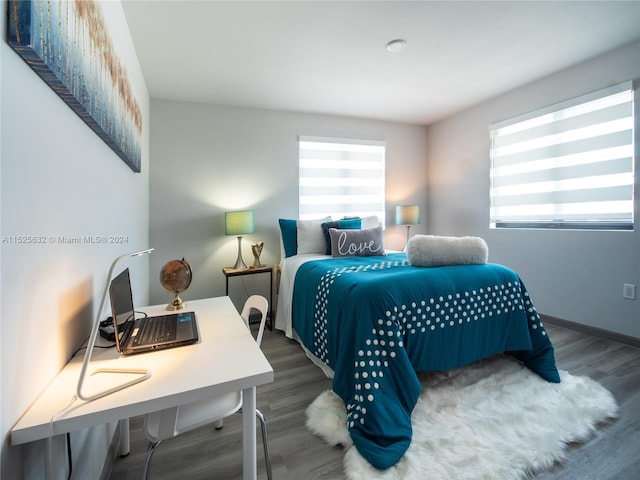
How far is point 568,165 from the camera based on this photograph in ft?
8.98

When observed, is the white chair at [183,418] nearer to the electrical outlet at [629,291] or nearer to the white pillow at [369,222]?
the white pillow at [369,222]

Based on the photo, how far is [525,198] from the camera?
3113mm

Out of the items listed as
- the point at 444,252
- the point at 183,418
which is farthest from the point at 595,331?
the point at 183,418

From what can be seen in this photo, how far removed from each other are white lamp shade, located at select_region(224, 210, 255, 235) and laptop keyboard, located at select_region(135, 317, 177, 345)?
176 centimetres

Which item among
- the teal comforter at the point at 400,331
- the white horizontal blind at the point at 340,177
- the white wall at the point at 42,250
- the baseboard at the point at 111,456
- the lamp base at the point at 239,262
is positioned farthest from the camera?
the white horizontal blind at the point at 340,177

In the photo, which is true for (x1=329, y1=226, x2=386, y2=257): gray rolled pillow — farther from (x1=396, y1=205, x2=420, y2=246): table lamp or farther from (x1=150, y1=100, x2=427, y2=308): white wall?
(x1=396, y1=205, x2=420, y2=246): table lamp

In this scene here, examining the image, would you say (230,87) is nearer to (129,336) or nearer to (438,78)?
(438,78)

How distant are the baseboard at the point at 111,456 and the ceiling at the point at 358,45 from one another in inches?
96.4

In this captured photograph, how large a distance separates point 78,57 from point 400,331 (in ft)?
5.82

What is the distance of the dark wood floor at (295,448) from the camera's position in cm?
125

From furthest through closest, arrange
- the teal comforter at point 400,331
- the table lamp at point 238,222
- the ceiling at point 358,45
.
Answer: the table lamp at point 238,222
the ceiling at point 358,45
the teal comforter at point 400,331

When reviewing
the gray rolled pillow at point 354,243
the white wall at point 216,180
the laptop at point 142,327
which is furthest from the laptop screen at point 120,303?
the white wall at point 216,180

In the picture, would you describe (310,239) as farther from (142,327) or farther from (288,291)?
(142,327)

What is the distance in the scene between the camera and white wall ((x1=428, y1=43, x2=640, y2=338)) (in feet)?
7.93
